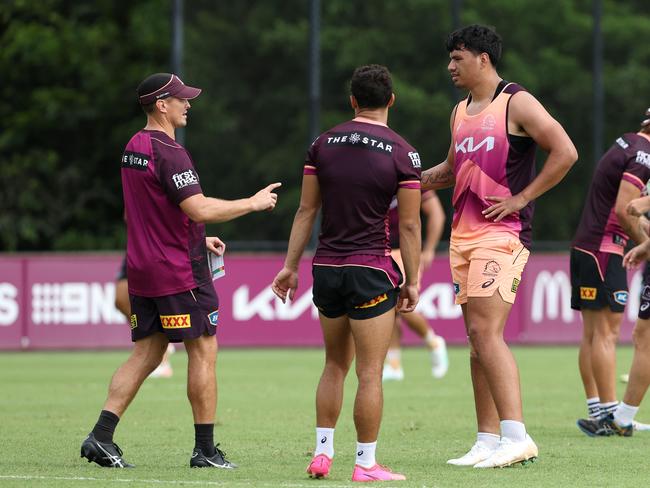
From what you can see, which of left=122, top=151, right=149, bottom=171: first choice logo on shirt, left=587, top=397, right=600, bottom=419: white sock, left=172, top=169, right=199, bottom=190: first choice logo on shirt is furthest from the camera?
left=587, top=397, right=600, bottom=419: white sock

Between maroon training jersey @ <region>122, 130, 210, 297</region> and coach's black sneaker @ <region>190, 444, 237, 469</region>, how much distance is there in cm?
98

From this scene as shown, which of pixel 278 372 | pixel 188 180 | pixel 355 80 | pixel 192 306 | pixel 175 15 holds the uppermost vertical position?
pixel 175 15

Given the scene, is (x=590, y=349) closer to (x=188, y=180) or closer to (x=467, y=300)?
(x=467, y=300)

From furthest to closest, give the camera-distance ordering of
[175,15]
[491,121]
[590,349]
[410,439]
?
1. [175,15]
2. [590,349]
3. [410,439]
4. [491,121]

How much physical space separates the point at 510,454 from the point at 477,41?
2.49 meters

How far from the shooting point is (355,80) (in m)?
8.07

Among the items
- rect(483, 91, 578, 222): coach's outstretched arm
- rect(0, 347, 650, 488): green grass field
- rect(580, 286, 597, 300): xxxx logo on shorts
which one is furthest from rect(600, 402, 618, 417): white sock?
rect(483, 91, 578, 222): coach's outstretched arm

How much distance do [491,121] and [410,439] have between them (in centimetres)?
262

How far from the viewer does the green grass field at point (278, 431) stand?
317 inches

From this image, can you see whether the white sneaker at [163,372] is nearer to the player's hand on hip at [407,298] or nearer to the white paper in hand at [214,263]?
the white paper in hand at [214,263]

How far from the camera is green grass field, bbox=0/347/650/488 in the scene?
8.06 meters

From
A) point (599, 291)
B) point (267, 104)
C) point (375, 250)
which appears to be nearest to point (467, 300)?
point (375, 250)

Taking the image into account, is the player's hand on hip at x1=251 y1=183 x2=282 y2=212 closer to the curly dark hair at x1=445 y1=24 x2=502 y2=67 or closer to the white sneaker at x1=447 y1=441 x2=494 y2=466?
the curly dark hair at x1=445 y1=24 x2=502 y2=67

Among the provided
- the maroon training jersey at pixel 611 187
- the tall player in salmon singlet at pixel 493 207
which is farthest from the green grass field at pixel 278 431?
the maroon training jersey at pixel 611 187
